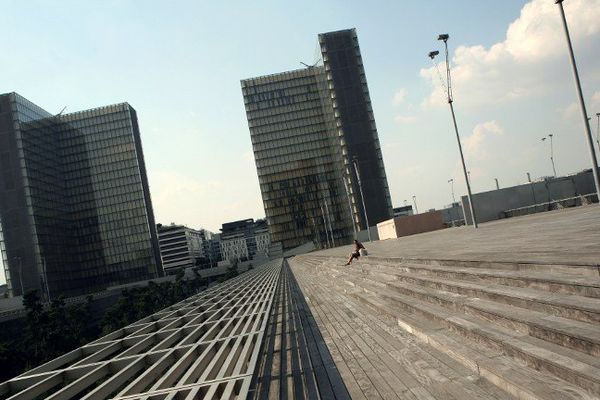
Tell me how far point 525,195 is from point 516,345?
32.3 m

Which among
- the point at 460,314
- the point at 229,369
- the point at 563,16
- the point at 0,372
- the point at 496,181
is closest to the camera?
the point at 229,369

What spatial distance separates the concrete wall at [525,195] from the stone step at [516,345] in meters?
27.3

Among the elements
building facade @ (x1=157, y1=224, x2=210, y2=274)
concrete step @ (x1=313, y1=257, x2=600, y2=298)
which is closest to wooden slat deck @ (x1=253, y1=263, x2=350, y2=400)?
concrete step @ (x1=313, y1=257, x2=600, y2=298)

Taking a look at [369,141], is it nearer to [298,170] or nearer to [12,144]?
[298,170]

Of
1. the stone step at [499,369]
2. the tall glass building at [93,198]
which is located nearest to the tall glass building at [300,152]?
the tall glass building at [93,198]

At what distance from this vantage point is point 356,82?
113750 mm

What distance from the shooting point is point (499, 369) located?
4285 mm

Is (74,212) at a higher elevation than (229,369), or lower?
higher

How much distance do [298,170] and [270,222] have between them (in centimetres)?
1737

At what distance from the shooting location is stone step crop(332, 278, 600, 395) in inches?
138

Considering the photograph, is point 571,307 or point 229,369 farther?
point 229,369

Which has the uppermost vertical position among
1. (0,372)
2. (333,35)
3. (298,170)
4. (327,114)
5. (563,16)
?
(333,35)

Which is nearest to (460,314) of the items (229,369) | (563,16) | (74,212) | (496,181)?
(229,369)

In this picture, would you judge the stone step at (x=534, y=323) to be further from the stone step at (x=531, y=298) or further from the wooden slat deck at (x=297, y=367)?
the wooden slat deck at (x=297, y=367)
